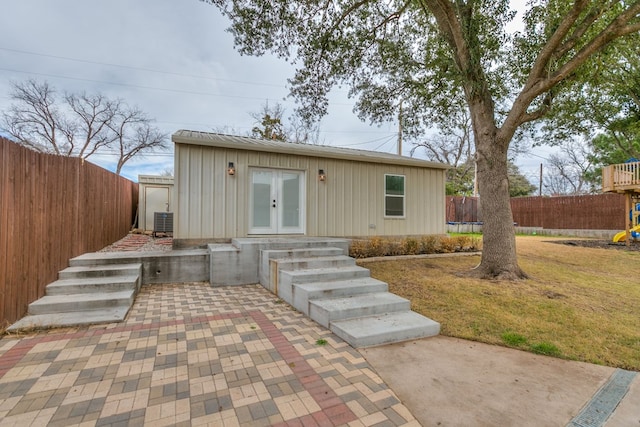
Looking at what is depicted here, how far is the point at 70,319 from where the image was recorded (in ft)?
11.9

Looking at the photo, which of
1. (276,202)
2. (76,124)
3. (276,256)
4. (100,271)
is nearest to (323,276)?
(276,256)

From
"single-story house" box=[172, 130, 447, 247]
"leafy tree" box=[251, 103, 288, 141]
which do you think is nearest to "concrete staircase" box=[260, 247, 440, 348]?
"single-story house" box=[172, 130, 447, 247]

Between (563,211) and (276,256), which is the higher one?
(563,211)

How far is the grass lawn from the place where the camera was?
3.26 meters

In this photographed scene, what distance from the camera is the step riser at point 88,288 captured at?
4.21 m

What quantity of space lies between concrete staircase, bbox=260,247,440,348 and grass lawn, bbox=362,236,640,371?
1.58 ft

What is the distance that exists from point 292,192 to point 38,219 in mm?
4778

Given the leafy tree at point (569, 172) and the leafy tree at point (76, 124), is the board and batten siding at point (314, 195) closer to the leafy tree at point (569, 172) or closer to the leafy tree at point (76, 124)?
the leafy tree at point (76, 124)

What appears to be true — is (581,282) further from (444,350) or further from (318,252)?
(318,252)

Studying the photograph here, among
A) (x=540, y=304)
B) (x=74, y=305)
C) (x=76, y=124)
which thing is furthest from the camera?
(x=76, y=124)

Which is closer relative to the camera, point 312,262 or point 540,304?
point 540,304

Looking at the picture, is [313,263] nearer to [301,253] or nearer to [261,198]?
[301,253]

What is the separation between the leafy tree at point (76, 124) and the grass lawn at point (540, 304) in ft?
70.5

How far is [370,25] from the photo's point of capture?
768 cm
